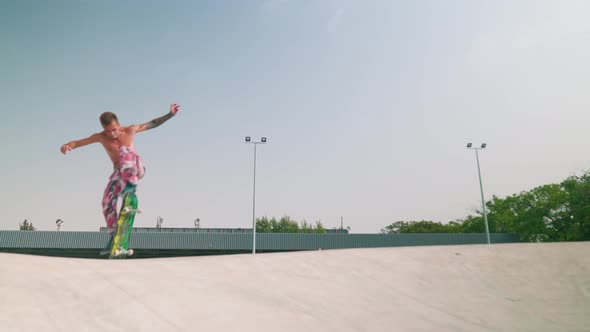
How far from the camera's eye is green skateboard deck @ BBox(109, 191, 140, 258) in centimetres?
1058

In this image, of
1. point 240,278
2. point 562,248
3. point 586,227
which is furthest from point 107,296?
point 586,227

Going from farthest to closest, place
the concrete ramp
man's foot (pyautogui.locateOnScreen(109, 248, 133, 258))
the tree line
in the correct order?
the tree line → man's foot (pyautogui.locateOnScreen(109, 248, 133, 258)) → the concrete ramp

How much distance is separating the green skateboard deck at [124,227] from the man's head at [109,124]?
73.2 inches

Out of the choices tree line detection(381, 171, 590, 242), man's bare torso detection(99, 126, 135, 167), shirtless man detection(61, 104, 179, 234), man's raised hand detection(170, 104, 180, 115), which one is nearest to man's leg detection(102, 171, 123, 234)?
shirtless man detection(61, 104, 179, 234)

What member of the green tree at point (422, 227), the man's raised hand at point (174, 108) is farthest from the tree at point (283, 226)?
the man's raised hand at point (174, 108)

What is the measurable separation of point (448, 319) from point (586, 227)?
38761mm

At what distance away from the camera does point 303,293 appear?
6680 mm

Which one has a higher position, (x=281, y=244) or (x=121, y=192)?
(x=121, y=192)

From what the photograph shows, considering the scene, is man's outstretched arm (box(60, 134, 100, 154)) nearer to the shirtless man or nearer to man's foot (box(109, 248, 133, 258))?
the shirtless man

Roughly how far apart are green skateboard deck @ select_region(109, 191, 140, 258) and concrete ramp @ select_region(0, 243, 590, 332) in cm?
370

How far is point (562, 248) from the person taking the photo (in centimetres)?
1045

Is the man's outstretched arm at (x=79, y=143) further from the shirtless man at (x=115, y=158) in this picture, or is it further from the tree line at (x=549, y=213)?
the tree line at (x=549, y=213)

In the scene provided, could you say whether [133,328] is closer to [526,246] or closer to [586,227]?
[526,246]

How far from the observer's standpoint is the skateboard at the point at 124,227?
34.7ft
